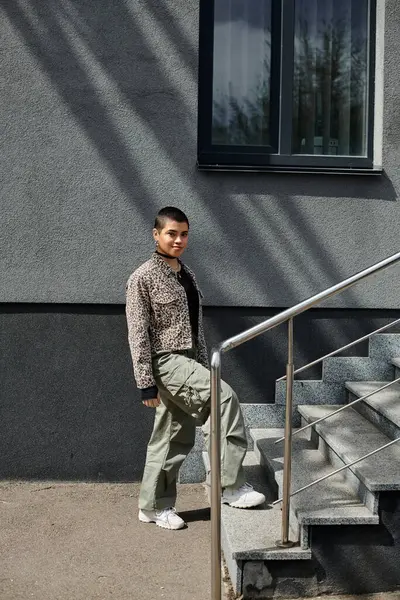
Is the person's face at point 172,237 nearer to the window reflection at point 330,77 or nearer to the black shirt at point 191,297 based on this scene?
the black shirt at point 191,297

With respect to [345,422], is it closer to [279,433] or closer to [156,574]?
[279,433]

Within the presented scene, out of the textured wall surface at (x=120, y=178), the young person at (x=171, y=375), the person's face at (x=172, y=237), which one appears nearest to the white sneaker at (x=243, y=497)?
the young person at (x=171, y=375)

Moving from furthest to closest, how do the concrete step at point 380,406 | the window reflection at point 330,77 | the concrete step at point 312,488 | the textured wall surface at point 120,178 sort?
the window reflection at point 330,77
the textured wall surface at point 120,178
the concrete step at point 380,406
the concrete step at point 312,488

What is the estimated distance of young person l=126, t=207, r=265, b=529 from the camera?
14.2 ft

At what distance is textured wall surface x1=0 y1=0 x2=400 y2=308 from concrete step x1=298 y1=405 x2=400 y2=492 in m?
0.87

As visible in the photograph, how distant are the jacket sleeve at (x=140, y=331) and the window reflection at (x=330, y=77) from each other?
1927 mm

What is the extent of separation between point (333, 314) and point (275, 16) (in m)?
2.03

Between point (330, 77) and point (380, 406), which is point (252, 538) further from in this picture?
point (330, 77)

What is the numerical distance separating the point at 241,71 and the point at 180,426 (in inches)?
100.0

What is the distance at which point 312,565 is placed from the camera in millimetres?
3898

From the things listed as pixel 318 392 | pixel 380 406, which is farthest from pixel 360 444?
pixel 318 392

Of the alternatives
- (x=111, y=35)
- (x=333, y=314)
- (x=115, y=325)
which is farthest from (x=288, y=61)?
(x=115, y=325)

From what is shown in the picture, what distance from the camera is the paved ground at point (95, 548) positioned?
13.0 ft

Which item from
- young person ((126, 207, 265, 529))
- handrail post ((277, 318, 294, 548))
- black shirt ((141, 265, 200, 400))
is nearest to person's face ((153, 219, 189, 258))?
young person ((126, 207, 265, 529))
